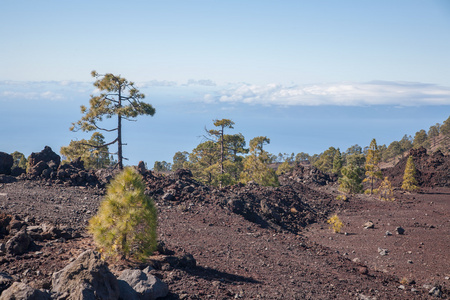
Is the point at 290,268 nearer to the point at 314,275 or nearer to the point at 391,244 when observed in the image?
the point at 314,275

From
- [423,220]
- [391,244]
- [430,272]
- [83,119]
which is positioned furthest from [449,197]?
[83,119]

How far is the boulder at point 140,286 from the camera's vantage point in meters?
6.99

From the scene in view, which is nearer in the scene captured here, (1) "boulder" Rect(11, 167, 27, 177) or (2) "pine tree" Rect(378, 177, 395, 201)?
(1) "boulder" Rect(11, 167, 27, 177)

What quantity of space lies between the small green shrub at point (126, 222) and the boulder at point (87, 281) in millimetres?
1871

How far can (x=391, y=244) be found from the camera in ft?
58.9

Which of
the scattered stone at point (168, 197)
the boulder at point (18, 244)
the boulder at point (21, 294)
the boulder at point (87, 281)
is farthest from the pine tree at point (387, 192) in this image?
the boulder at point (21, 294)

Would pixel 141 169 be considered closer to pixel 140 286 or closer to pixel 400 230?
pixel 140 286

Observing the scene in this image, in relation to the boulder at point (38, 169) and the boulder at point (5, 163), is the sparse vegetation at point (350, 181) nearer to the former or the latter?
the boulder at point (38, 169)

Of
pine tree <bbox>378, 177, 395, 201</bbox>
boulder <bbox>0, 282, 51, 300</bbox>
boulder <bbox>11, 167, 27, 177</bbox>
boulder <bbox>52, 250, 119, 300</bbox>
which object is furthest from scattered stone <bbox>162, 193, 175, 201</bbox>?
pine tree <bbox>378, 177, 395, 201</bbox>

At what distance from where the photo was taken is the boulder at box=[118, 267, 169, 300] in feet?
22.9

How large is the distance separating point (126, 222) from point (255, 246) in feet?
20.5

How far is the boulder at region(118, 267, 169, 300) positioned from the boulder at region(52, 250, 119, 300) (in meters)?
0.38

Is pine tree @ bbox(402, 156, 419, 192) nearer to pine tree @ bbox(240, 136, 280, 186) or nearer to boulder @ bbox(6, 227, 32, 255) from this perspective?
pine tree @ bbox(240, 136, 280, 186)

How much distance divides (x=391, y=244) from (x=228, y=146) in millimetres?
26756
